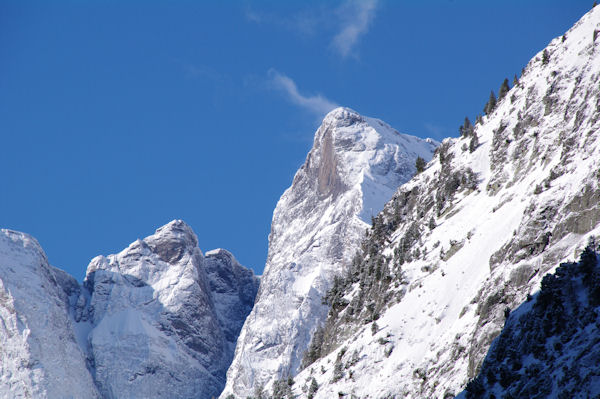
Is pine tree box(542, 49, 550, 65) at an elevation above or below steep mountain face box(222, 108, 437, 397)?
below

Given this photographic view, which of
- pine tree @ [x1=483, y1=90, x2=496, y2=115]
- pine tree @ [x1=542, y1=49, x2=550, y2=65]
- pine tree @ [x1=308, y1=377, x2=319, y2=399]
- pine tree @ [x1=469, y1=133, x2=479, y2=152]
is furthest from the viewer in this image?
pine tree @ [x1=483, y1=90, x2=496, y2=115]

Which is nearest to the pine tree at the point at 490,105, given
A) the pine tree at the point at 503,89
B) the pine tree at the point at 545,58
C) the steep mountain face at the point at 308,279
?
the pine tree at the point at 503,89

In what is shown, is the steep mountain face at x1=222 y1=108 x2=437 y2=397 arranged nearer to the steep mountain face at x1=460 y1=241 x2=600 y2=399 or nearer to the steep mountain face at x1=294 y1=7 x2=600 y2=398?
the steep mountain face at x1=294 y1=7 x2=600 y2=398

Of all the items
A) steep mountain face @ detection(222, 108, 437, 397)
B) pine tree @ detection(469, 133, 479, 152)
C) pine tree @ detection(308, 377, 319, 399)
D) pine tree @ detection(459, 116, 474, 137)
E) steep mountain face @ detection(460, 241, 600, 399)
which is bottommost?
steep mountain face @ detection(460, 241, 600, 399)

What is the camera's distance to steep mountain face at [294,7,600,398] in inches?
2023

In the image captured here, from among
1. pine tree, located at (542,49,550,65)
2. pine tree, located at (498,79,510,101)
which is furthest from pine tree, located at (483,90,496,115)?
pine tree, located at (542,49,550,65)

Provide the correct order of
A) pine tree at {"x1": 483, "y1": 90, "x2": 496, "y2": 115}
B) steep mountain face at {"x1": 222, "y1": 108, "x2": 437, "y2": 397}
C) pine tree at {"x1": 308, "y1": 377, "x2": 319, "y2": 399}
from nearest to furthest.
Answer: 1. pine tree at {"x1": 308, "y1": 377, "x2": 319, "y2": 399}
2. pine tree at {"x1": 483, "y1": 90, "x2": 496, "y2": 115}
3. steep mountain face at {"x1": 222, "y1": 108, "x2": 437, "y2": 397}

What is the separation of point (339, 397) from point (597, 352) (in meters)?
30.2

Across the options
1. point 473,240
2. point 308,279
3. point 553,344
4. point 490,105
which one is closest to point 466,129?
point 490,105

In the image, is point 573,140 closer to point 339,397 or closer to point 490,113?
point 339,397

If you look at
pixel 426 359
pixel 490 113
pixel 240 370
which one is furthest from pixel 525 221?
pixel 240 370

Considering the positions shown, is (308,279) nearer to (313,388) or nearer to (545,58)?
(545,58)

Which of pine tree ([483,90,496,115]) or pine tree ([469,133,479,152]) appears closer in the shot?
pine tree ([469,133,479,152])

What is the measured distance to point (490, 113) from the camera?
97062 mm
